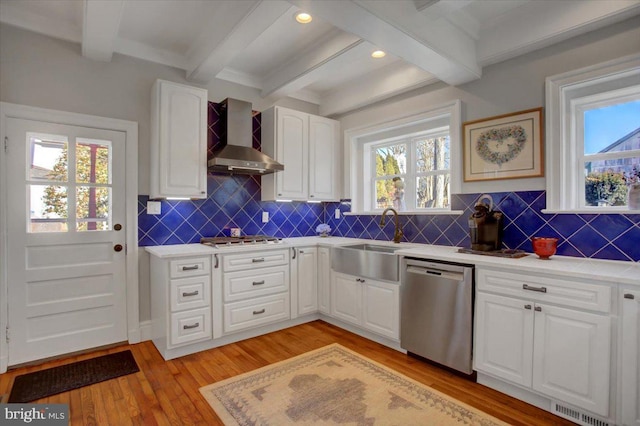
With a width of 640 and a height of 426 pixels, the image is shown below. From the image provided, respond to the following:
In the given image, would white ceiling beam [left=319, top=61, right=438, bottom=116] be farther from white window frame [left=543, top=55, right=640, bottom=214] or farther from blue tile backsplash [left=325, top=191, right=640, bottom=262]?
blue tile backsplash [left=325, top=191, right=640, bottom=262]

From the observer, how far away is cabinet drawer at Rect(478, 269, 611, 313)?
5.80 feet

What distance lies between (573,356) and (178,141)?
3.27 meters

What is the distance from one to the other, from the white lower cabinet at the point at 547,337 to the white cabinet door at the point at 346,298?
113 cm

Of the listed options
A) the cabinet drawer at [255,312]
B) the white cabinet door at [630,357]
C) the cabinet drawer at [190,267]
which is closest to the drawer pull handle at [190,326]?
the cabinet drawer at [255,312]

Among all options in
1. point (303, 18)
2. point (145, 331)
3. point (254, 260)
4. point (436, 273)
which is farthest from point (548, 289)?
point (145, 331)

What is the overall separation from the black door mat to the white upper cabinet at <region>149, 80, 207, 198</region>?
54.6 inches

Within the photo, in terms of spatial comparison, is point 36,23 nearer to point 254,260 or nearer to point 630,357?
point 254,260

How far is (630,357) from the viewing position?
1.66 metres

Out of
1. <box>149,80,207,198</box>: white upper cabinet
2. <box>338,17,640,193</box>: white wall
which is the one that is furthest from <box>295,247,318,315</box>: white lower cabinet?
<box>338,17,640,193</box>: white wall

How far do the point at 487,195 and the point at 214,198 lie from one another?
262cm

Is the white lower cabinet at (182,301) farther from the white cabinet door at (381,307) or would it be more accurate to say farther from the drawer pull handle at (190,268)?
the white cabinet door at (381,307)

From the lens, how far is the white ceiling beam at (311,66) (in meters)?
2.71

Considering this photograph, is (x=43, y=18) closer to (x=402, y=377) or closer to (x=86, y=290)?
(x=86, y=290)

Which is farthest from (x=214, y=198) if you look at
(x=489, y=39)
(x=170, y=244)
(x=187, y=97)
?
(x=489, y=39)
